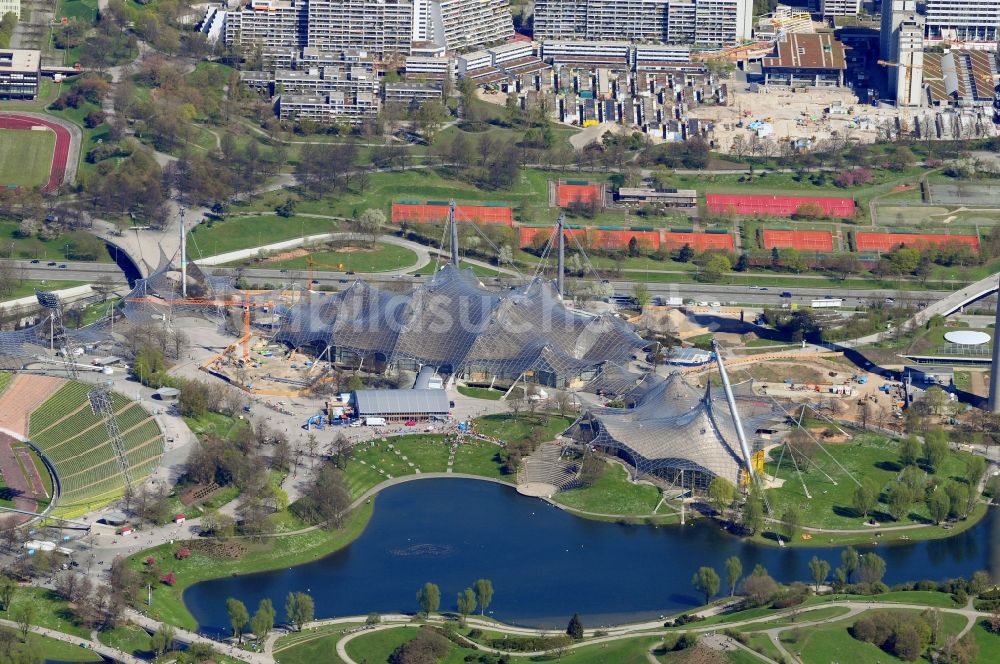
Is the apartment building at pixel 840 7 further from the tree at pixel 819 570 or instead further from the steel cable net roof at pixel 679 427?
the tree at pixel 819 570

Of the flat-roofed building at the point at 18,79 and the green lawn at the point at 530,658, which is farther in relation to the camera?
the flat-roofed building at the point at 18,79

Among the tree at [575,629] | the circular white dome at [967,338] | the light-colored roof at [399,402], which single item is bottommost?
the tree at [575,629]

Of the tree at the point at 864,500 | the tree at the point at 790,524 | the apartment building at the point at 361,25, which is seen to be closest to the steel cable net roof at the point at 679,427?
the tree at the point at 790,524

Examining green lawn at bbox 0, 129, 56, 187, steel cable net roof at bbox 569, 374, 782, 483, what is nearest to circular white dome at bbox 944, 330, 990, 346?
steel cable net roof at bbox 569, 374, 782, 483

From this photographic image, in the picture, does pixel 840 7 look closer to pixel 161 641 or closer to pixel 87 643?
pixel 161 641

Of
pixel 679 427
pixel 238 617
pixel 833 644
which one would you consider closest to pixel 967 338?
pixel 679 427

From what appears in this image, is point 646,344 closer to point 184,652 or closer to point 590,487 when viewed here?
point 590,487
